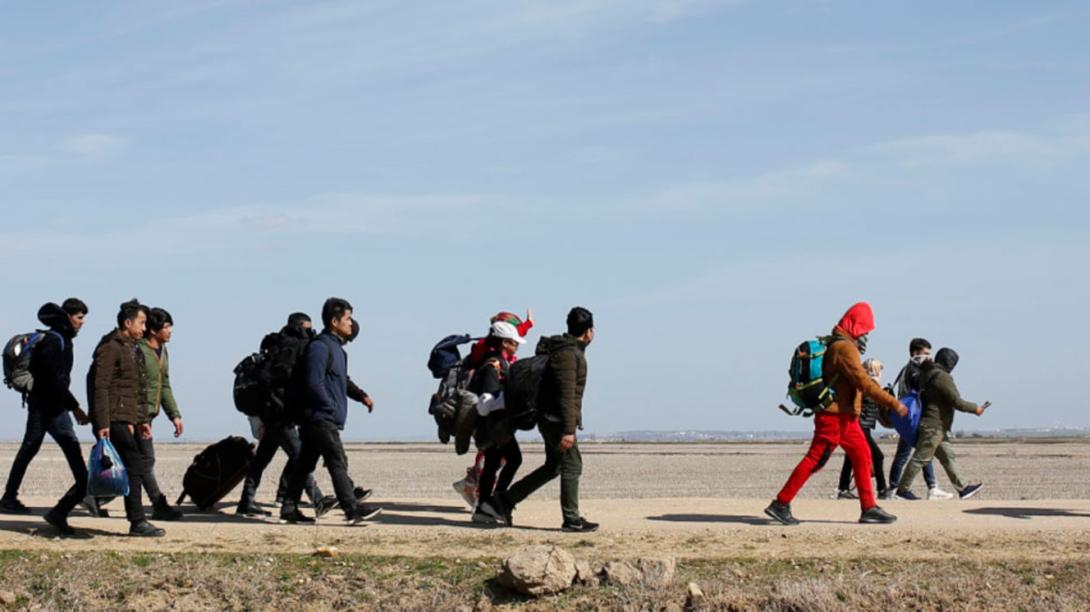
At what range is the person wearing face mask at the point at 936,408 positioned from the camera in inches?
604

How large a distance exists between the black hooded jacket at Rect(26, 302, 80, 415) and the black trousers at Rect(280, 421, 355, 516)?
2035 millimetres

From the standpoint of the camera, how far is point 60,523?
11.9 meters

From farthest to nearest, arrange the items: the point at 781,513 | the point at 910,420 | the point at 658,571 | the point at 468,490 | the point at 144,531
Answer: the point at 910,420 < the point at 468,490 < the point at 781,513 < the point at 144,531 < the point at 658,571

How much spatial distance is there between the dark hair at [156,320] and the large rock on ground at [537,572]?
4378mm

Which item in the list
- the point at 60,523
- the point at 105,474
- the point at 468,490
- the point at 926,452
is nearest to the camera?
the point at 105,474

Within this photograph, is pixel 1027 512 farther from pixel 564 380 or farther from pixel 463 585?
pixel 463 585

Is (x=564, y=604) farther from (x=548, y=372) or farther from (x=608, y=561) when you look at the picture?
(x=548, y=372)

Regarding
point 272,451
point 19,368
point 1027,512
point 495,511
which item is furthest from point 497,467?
point 1027,512

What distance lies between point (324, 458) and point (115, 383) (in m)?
1.83

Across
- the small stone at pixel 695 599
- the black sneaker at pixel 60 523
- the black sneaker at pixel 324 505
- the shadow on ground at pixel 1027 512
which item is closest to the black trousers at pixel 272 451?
the black sneaker at pixel 324 505

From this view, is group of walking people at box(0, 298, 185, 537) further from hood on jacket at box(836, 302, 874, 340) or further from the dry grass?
hood on jacket at box(836, 302, 874, 340)

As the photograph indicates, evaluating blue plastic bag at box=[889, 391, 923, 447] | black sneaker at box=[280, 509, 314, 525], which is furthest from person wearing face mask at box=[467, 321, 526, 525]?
blue plastic bag at box=[889, 391, 923, 447]

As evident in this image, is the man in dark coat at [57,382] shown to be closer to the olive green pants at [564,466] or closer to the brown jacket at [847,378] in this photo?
the olive green pants at [564,466]

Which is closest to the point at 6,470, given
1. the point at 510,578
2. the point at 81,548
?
the point at 81,548
